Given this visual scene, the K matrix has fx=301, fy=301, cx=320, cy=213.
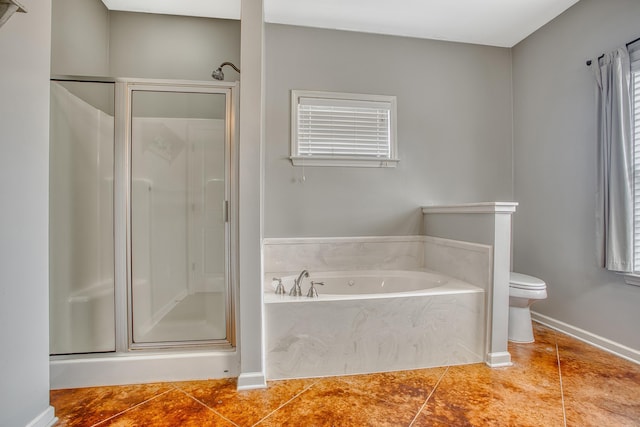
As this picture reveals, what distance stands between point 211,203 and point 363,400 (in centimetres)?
140

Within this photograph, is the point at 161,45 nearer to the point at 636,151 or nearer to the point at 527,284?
the point at 527,284

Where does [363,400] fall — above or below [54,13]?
below

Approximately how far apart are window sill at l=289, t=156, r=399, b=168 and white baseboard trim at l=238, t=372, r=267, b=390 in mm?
1631

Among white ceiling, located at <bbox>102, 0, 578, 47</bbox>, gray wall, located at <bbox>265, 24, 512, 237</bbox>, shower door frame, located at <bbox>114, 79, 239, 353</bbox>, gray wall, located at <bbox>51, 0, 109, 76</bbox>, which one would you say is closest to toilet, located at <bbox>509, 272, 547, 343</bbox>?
gray wall, located at <bbox>265, 24, 512, 237</bbox>

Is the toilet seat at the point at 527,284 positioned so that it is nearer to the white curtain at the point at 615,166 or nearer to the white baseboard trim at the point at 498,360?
the white curtain at the point at 615,166

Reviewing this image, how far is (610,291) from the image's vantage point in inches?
83.1

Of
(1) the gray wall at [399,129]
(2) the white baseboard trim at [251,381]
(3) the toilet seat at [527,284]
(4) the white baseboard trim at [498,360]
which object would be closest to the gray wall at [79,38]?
(1) the gray wall at [399,129]

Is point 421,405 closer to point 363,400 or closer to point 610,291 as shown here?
point 363,400

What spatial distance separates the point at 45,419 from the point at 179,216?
3.63 feet

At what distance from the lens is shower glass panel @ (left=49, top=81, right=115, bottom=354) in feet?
5.72

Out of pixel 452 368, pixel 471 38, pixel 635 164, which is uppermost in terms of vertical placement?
pixel 471 38

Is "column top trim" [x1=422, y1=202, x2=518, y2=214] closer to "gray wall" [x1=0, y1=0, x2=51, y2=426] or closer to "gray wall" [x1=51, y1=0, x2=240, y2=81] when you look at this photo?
"gray wall" [x1=51, y1=0, x2=240, y2=81]

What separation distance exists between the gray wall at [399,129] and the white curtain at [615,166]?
90cm

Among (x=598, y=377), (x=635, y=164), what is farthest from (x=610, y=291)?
(x=635, y=164)
